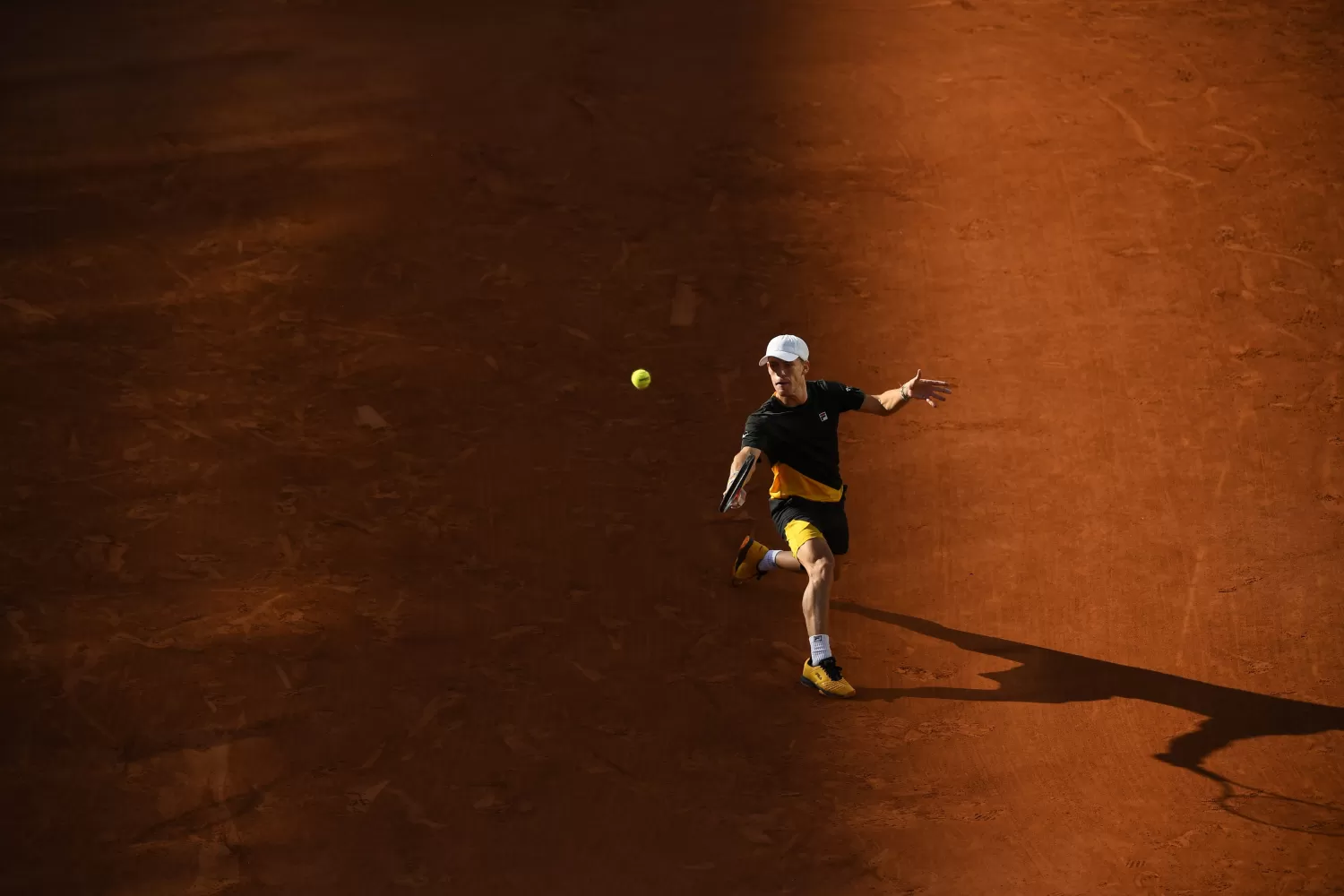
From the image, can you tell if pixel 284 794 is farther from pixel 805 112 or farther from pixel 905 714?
pixel 805 112

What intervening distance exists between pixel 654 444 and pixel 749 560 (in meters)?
1.43

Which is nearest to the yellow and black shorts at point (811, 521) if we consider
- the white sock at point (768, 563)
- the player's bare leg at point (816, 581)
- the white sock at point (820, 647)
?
the player's bare leg at point (816, 581)

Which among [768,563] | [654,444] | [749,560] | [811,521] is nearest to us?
[811,521]

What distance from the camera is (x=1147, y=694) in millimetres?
7211

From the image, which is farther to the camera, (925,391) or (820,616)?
(925,391)

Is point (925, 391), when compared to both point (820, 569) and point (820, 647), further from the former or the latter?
point (820, 647)

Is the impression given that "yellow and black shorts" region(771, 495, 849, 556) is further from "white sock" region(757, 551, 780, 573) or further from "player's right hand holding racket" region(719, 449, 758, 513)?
"player's right hand holding racket" region(719, 449, 758, 513)

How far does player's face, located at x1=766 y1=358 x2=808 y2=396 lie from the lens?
7.18 meters

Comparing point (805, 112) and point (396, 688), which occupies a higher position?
point (805, 112)

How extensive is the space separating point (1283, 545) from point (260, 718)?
6.40 metres

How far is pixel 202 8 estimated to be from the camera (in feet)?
37.5

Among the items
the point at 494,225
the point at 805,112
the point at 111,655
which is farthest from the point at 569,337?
the point at 111,655

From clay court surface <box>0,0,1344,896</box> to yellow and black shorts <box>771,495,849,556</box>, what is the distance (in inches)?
28.6

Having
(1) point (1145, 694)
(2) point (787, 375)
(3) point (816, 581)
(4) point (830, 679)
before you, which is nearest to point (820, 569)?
(3) point (816, 581)
